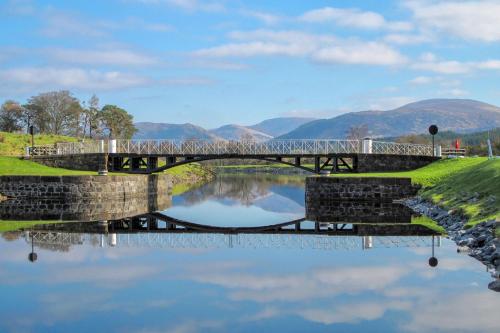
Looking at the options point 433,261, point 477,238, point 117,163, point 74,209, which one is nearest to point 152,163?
point 117,163

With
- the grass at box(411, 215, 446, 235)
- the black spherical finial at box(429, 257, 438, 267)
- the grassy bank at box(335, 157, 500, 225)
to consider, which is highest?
the grassy bank at box(335, 157, 500, 225)

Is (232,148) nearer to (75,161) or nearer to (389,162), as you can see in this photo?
(389,162)

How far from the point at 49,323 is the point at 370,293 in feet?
29.6

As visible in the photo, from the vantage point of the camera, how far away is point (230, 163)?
582 ft

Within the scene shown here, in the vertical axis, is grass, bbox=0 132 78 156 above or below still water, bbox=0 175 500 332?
above

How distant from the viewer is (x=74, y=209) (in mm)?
43969

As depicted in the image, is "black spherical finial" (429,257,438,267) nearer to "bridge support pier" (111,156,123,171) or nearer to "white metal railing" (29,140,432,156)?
"white metal railing" (29,140,432,156)

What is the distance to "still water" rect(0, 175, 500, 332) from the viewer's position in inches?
578

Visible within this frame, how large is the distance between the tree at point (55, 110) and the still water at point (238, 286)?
90.4 metres

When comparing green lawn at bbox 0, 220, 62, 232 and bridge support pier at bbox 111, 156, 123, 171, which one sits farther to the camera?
bridge support pier at bbox 111, 156, 123, 171

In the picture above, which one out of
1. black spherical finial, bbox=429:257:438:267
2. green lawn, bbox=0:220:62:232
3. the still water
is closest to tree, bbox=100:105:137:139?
green lawn, bbox=0:220:62:232

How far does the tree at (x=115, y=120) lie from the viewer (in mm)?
119938

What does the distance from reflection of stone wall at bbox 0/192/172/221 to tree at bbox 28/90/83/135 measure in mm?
69667

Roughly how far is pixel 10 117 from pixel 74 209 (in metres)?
79.9
